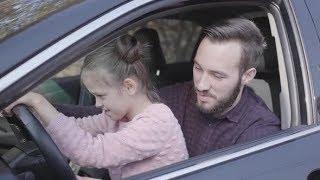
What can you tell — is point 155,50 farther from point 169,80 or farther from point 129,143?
point 129,143

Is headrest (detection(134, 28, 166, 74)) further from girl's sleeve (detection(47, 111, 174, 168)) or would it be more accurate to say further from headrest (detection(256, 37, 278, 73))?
girl's sleeve (detection(47, 111, 174, 168))

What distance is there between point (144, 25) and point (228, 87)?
→ 43 centimetres

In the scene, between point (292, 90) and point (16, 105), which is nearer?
point (16, 105)

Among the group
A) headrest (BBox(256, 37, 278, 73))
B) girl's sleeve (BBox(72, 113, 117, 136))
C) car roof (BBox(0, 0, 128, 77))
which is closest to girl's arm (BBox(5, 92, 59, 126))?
car roof (BBox(0, 0, 128, 77))

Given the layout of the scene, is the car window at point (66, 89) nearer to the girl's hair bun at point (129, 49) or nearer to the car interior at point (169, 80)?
the car interior at point (169, 80)

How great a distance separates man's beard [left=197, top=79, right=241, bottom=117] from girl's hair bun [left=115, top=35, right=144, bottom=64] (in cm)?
34

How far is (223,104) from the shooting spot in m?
2.52

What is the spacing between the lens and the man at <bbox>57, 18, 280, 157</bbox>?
97.0 inches

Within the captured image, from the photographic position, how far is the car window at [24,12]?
2.03 meters

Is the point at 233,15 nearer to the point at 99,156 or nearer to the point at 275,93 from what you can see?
the point at 275,93

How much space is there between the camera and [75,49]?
75.6 inches

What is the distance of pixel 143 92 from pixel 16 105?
1.87 feet

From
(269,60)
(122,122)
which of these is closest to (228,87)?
(269,60)

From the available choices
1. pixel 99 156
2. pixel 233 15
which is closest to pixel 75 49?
pixel 99 156
